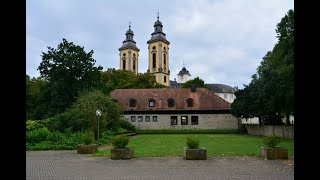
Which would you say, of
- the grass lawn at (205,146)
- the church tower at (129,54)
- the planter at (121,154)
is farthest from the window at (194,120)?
the church tower at (129,54)

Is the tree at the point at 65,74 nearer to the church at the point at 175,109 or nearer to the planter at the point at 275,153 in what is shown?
the church at the point at 175,109

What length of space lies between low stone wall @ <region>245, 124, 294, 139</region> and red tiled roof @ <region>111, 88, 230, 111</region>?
8472 millimetres

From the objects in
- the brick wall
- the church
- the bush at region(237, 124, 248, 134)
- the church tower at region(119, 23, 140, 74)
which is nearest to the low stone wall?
the bush at region(237, 124, 248, 134)

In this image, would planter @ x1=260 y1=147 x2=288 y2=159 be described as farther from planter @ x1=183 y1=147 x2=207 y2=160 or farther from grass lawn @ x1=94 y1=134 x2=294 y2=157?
planter @ x1=183 y1=147 x2=207 y2=160

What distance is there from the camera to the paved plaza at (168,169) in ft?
39.6

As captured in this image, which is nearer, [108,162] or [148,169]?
[148,169]

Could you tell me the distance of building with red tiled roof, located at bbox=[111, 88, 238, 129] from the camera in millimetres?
52688

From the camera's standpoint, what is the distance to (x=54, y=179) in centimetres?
1159
